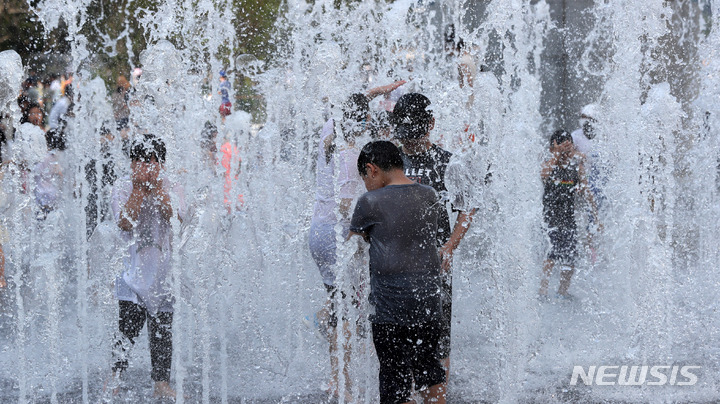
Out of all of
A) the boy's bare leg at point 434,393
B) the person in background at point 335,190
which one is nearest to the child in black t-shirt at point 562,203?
the person in background at point 335,190

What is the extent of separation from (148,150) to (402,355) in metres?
1.70

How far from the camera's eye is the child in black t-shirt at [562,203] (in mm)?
6168

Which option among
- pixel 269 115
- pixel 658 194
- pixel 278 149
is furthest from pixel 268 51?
pixel 658 194

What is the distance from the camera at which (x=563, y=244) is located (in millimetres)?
6160

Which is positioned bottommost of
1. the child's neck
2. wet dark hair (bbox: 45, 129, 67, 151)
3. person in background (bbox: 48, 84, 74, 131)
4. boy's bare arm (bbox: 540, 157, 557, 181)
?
the child's neck

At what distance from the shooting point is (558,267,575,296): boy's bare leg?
6218 millimetres

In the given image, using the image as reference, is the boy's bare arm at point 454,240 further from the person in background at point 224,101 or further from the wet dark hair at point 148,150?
the person in background at point 224,101

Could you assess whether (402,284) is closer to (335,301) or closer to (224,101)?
(335,301)

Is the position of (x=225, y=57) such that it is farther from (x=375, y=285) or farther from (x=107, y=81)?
(x=375, y=285)

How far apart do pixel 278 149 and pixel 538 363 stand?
4517mm

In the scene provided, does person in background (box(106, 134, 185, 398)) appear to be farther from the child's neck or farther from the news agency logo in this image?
the news agency logo

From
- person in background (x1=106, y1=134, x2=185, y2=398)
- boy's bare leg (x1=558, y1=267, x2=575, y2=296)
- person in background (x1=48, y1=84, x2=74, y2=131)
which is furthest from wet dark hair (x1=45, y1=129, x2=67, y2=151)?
boy's bare leg (x1=558, y1=267, x2=575, y2=296)

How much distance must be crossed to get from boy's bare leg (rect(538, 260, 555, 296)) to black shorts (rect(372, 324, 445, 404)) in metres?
3.25

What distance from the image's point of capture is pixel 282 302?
5.92m
